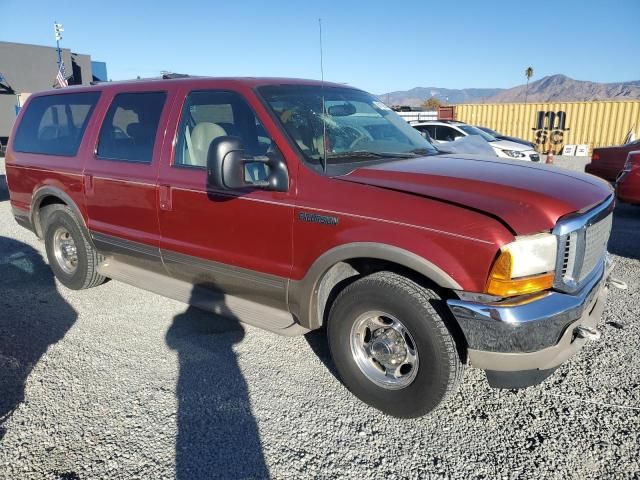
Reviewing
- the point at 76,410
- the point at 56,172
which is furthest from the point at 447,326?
the point at 56,172

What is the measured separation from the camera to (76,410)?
3016 mm

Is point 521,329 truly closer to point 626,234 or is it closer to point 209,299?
point 209,299

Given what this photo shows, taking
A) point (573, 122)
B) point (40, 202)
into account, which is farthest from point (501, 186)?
point (573, 122)

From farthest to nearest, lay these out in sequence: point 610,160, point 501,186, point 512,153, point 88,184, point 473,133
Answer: point 473,133
point 512,153
point 610,160
point 88,184
point 501,186

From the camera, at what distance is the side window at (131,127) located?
392cm

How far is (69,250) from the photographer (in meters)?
5.08

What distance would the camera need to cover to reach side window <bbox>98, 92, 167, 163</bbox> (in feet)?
12.9

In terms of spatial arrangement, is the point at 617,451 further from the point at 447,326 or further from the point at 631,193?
the point at 631,193

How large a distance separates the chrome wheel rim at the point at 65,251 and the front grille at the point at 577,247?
14.4 ft

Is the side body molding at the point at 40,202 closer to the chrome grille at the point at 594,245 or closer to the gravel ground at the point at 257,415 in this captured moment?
the gravel ground at the point at 257,415

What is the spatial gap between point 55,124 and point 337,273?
11.7 feet

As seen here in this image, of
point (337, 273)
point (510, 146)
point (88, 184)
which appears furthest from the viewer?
point (510, 146)

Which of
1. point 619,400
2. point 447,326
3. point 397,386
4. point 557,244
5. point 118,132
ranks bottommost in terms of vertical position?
point 619,400

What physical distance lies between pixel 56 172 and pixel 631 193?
23.1ft
